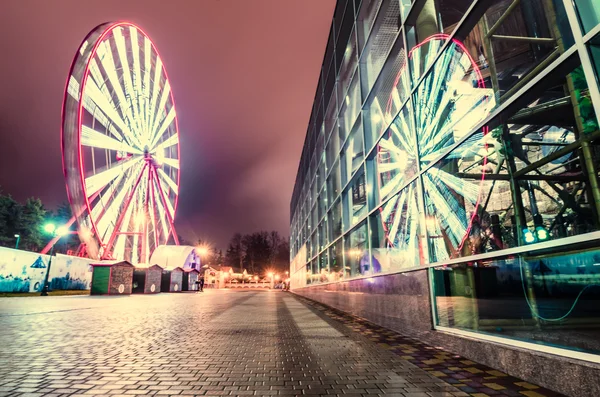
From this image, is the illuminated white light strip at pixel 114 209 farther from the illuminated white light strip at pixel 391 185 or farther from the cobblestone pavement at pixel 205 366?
the illuminated white light strip at pixel 391 185

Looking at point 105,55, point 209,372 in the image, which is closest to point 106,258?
point 105,55

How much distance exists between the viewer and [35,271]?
2630 cm

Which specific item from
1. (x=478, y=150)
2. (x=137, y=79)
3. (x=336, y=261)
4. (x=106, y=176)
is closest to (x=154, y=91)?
(x=137, y=79)

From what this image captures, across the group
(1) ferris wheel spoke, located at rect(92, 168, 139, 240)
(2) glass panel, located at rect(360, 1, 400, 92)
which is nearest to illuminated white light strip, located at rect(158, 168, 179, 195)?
(1) ferris wheel spoke, located at rect(92, 168, 139, 240)

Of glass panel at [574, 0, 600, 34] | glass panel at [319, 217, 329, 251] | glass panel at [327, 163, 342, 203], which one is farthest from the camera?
glass panel at [319, 217, 329, 251]

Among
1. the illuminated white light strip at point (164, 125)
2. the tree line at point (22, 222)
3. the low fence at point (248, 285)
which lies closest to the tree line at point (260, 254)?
the low fence at point (248, 285)

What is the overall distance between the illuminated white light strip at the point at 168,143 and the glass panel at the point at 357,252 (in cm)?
2614

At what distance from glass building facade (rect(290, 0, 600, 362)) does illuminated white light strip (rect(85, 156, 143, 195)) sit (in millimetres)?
19279

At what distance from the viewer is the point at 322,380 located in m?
3.20

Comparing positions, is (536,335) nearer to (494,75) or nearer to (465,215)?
(465,215)

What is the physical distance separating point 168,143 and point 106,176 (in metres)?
11.7

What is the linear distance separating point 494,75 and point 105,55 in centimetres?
2403

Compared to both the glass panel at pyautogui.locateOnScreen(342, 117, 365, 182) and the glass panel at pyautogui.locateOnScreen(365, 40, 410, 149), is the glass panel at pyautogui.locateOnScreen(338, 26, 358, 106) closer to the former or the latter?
the glass panel at pyautogui.locateOnScreen(342, 117, 365, 182)

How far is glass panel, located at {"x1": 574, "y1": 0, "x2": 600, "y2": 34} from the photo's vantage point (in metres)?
2.68
